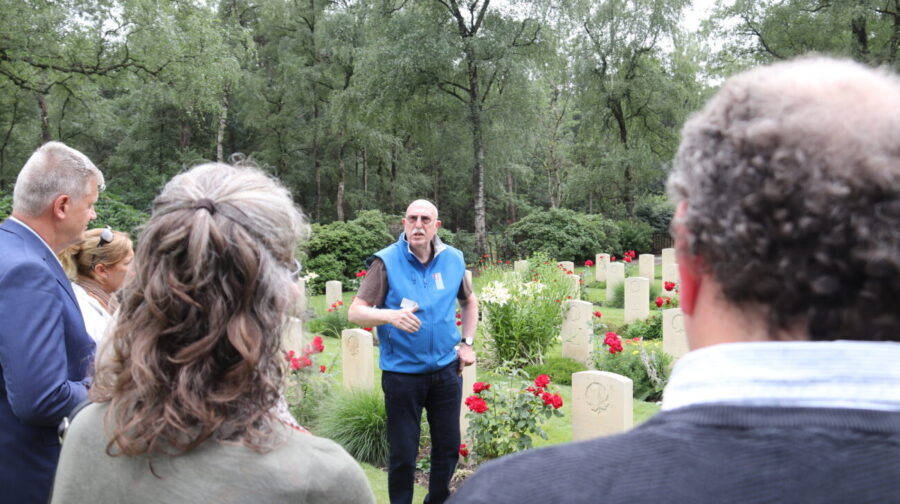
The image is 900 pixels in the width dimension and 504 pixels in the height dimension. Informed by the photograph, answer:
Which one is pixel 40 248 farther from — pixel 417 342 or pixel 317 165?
pixel 317 165

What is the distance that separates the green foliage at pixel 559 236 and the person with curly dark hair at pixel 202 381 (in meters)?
17.8

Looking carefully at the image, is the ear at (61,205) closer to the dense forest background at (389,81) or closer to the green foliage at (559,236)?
the dense forest background at (389,81)

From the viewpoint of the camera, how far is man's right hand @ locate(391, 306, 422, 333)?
359 cm

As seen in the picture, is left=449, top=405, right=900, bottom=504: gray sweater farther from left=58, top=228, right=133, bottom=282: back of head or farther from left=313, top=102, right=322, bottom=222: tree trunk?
left=313, top=102, right=322, bottom=222: tree trunk

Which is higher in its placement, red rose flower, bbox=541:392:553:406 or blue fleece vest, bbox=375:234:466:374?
blue fleece vest, bbox=375:234:466:374

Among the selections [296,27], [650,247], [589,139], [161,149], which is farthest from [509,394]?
[161,149]

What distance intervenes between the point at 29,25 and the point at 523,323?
13977 millimetres

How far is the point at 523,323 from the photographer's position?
7766 mm

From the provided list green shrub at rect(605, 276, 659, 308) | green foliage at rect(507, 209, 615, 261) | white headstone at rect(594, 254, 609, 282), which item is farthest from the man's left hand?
green foliage at rect(507, 209, 615, 261)

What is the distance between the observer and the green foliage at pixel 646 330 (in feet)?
29.4

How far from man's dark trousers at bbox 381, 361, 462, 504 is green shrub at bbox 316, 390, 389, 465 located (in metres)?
1.19

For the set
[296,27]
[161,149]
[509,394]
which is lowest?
[509,394]

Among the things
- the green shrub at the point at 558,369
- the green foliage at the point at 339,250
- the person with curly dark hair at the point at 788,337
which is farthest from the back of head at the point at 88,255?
the green foliage at the point at 339,250

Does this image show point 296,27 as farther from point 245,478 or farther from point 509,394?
point 245,478
